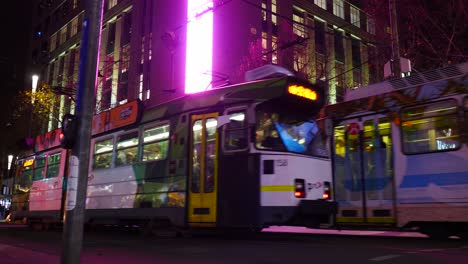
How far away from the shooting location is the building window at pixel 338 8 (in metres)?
44.9

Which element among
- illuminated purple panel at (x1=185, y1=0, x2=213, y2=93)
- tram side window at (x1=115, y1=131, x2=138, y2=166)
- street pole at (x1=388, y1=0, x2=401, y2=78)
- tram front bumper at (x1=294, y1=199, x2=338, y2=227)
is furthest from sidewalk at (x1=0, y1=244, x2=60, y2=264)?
illuminated purple panel at (x1=185, y1=0, x2=213, y2=93)

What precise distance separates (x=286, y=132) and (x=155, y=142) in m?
3.70

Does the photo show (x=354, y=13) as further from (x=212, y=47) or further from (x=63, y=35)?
(x=63, y=35)

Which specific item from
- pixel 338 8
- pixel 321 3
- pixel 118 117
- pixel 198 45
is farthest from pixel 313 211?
pixel 338 8

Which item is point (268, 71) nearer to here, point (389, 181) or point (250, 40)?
point (389, 181)

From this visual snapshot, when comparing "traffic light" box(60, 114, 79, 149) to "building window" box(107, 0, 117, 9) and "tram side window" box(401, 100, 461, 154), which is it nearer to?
"tram side window" box(401, 100, 461, 154)

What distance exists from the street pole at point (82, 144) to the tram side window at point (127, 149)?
20.2ft

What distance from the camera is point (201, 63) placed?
106 ft

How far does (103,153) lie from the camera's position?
1373 centimetres

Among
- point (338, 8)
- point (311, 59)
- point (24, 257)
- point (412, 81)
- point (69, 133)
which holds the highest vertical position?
point (338, 8)

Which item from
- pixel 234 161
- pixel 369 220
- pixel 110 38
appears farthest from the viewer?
pixel 110 38

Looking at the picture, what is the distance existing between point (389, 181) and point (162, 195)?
5284 mm

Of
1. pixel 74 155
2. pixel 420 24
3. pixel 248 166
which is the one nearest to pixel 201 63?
pixel 420 24

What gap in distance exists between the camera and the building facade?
3012 cm
